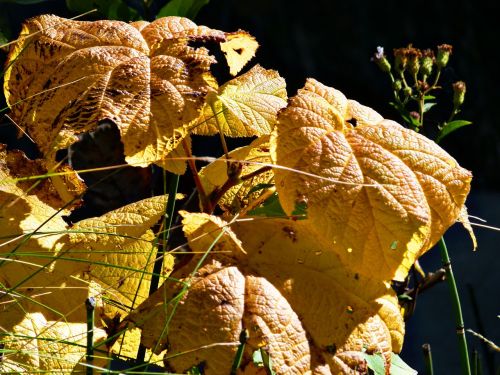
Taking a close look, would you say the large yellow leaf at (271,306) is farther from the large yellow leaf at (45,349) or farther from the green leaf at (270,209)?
the large yellow leaf at (45,349)

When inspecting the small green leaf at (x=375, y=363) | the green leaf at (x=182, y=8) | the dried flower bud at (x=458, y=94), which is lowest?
the small green leaf at (x=375, y=363)

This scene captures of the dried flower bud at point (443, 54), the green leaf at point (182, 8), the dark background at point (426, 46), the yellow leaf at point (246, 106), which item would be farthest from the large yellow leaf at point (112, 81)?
the dark background at point (426, 46)

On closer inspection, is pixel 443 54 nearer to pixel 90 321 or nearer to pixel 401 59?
pixel 401 59

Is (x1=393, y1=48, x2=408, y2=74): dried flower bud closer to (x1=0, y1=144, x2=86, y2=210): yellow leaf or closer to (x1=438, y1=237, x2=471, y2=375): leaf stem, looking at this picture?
(x1=438, y1=237, x2=471, y2=375): leaf stem

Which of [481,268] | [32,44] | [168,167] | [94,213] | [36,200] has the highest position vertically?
[32,44]

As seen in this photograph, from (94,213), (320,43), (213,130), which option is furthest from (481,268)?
(213,130)

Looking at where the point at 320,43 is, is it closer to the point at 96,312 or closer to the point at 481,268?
the point at 481,268
